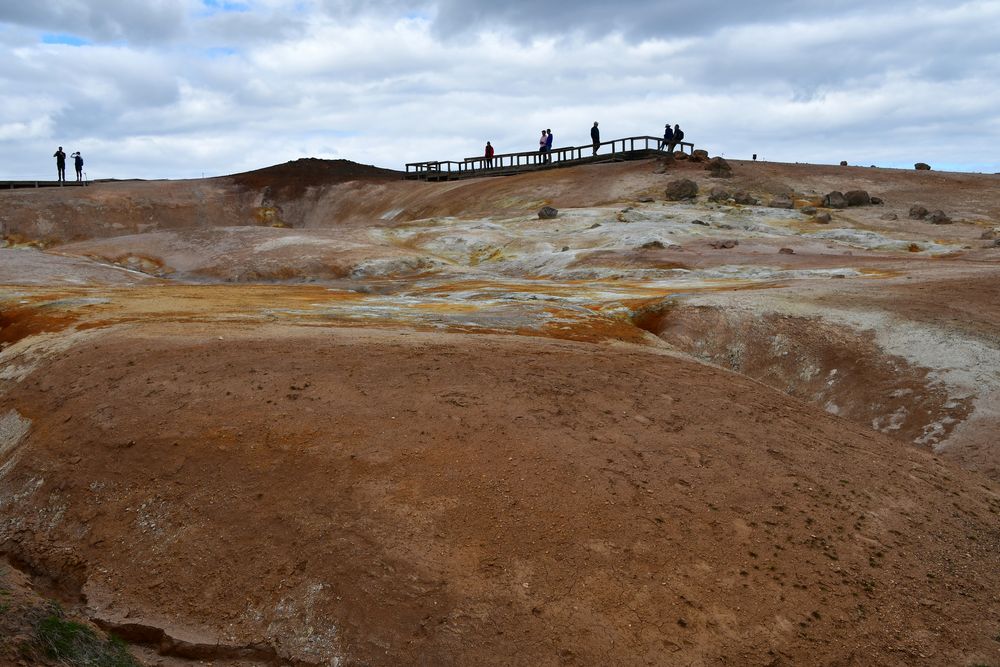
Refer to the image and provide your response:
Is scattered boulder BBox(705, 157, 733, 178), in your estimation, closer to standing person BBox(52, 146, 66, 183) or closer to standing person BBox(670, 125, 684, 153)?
standing person BBox(670, 125, 684, 153)

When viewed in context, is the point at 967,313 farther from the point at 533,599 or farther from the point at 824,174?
the point at 824,174

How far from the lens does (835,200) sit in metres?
36.3

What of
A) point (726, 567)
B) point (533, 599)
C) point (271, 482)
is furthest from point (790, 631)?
point (271, 482)

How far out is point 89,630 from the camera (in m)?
6.63

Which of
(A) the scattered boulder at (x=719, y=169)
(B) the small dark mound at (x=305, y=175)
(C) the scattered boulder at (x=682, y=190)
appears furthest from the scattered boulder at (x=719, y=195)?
(B) the small dark mound at (x=305, y=175)

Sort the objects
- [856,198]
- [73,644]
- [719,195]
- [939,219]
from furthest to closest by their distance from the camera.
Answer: [719,195] < [856,198] < [939,219] < [73,644]

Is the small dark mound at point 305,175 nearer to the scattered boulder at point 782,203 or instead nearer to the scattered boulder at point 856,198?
the scattered boulder at point 782,203

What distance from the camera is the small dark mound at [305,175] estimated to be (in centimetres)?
5459

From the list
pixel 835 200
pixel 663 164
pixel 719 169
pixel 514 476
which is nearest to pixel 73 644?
Answer: pixel 514 476

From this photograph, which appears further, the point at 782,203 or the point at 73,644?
the point at 782,203

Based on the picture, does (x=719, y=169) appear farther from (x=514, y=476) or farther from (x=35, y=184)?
(x=35, y=184)

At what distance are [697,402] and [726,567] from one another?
330 cm

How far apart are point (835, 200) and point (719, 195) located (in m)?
4.53

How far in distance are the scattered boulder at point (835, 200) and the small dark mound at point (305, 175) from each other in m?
27.2
